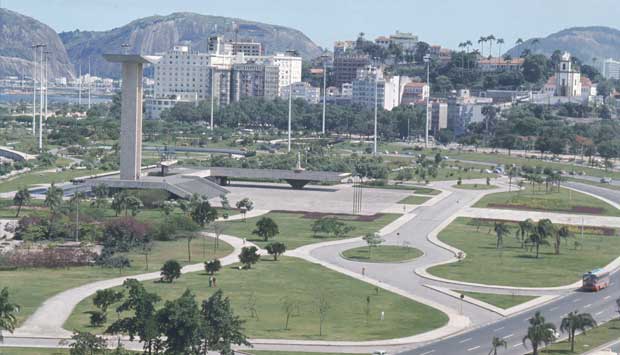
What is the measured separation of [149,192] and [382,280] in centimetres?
3620

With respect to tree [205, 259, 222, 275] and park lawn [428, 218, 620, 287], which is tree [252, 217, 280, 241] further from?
tree [205, 259, 222, 275]

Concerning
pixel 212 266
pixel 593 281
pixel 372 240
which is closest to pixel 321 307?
pixel 212 266

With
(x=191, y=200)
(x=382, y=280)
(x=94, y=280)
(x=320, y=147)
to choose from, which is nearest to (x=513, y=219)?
(x=191, y=200)

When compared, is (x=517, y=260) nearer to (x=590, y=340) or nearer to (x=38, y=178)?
(x=590, y=340)

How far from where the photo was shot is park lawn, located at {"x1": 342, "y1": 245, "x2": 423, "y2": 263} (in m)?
76.2

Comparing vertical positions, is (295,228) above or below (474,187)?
below

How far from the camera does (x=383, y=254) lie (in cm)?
7825

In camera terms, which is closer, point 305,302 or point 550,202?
point 305,302

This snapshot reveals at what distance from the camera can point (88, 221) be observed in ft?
273

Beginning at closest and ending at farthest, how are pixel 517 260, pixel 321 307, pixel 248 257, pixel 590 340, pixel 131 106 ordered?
pixel 590 340 < pixel 321 307 < pixel 248 257 < pixel 517 260 < pixel 131 106

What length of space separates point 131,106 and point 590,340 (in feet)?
181

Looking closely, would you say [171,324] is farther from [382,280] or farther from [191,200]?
[191,200]

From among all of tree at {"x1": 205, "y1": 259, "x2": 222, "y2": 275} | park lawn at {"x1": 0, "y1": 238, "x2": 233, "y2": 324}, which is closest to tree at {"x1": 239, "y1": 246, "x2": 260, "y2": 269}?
tree at {"x1": 205, "y1": 259, "x2": 222, "y2": 275}

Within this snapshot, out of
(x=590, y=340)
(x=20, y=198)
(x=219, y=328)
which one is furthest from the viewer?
(x=20, y=198)
